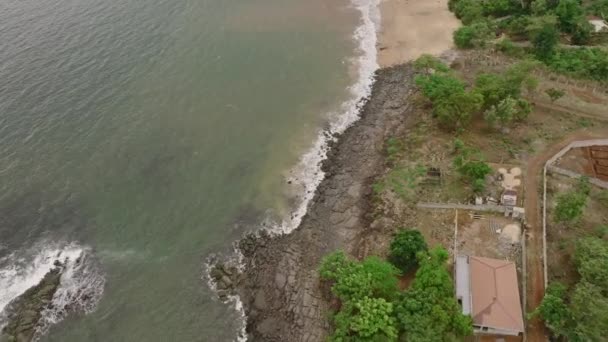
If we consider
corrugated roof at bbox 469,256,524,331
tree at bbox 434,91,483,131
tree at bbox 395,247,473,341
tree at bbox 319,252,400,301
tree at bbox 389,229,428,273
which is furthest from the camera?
tree at bbox 434,91,483,131

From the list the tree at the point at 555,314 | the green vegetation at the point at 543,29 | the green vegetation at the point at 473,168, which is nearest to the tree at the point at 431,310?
the tree at the point at 555,314

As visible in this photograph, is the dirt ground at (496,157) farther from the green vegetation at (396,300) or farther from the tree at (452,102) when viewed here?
the green vegetation at (396,300)

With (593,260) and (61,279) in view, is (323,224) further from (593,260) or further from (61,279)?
(61,279)

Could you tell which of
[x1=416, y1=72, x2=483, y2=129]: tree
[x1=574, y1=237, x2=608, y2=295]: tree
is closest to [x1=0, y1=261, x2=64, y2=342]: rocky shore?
[x1=416, y1=72, x2=483, y2=129]: tree

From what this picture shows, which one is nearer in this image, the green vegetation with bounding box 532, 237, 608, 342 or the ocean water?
the green vegetation with bounding box 532, 237, 608, 342

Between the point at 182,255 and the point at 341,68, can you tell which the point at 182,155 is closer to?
the point at 182,255

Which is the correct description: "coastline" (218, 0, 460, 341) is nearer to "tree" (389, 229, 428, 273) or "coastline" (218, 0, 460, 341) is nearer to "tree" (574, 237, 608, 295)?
"tree" (389, 229, 428, 273)

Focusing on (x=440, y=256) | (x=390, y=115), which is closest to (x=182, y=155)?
(x=390, y=115)
